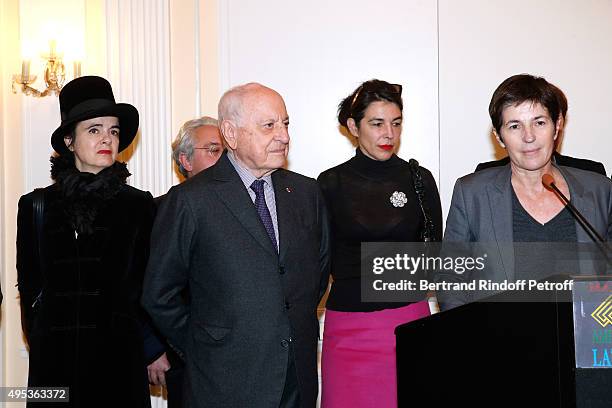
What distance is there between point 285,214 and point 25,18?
2625 millimetres

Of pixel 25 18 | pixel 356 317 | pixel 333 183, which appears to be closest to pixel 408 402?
pixel 356 317

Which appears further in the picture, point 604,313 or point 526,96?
point 526,96

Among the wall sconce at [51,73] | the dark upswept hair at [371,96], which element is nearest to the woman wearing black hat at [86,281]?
the dark upswept hair at [371,96]

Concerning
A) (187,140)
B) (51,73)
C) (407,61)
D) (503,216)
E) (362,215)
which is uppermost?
(407,61)

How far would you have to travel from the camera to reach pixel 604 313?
168 cm

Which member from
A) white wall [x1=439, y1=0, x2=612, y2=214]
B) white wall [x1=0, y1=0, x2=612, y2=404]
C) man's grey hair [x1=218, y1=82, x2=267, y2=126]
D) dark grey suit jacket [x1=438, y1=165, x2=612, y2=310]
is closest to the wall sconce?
white wall [x1=0, y1=0, x2=612, y2=404]

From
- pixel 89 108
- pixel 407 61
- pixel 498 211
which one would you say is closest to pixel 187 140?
pixel 89 108

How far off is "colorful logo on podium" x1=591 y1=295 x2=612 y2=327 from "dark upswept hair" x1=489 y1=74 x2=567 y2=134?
58.1 inches

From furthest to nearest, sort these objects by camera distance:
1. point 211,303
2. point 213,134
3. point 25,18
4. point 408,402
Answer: point 25,18 → point 213,134 → point 211,303 → point 408,402

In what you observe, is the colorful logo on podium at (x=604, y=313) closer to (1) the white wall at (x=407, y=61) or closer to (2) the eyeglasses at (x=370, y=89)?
(2) the eyeglasses at (x=370, y=89)

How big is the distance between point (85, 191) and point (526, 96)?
182 cm

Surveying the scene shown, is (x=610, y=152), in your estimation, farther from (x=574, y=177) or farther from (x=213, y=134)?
(x=213, y=134)

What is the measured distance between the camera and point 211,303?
289 centimetres

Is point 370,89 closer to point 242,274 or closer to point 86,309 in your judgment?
point 242,274
